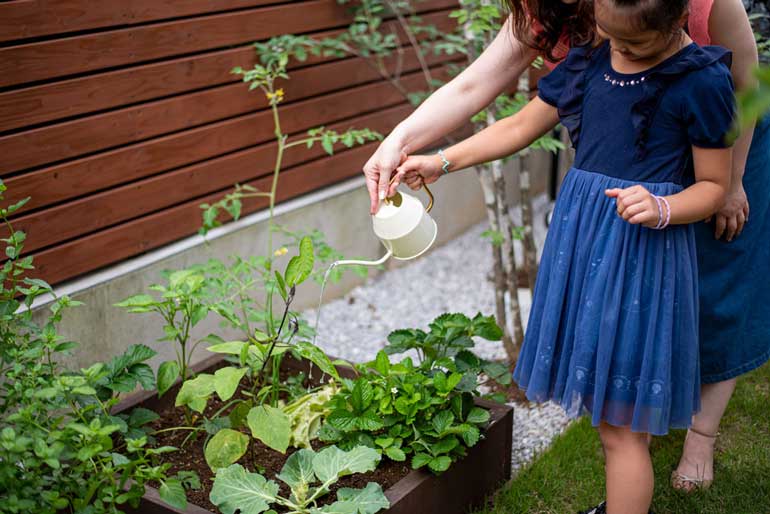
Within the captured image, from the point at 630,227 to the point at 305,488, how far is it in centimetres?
101

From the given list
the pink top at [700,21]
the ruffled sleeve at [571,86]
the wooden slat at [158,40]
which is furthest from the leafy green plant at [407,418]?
the wooden slat at [158,40]

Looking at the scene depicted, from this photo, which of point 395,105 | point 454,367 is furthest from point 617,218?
point 395,105

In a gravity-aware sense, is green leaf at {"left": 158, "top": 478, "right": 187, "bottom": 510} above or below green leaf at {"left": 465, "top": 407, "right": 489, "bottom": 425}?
above

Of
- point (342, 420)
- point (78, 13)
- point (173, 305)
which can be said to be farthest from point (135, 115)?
point (342, 420)

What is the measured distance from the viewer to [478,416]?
2385 mm

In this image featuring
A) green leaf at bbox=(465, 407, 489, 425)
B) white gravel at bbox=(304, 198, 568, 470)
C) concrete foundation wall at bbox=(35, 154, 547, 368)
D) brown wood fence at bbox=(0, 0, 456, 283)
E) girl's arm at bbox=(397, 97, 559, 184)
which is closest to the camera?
girl's arm at bbox=(397, 97, 559, 184)

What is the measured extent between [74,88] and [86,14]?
0.26 metres

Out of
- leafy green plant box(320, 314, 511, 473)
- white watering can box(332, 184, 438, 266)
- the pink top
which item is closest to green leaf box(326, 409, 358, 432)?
leafy green plant box(320, 314, 511, 473)

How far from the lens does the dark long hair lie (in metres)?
2.04

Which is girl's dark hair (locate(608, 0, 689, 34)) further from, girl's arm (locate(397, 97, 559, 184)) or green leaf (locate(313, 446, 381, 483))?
green leaf (locate(313, 446, 381, 483))

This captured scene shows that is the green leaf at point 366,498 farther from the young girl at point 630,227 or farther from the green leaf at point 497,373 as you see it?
the green leaf at point 497,373

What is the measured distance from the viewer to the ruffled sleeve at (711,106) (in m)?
1.78

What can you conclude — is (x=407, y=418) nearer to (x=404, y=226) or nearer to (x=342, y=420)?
(x=342, y=420)

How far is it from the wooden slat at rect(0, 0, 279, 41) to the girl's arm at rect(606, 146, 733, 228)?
1.97 metres
